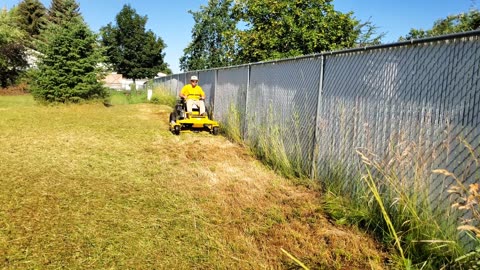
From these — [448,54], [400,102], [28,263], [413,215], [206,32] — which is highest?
[206,32]

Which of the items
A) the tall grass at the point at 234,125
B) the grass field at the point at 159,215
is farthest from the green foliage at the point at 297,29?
the grass field at the point at 159,215

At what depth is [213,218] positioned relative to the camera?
366cm

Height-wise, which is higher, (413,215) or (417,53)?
(417,53)

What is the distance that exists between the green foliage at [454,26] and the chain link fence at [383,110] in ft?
54.3

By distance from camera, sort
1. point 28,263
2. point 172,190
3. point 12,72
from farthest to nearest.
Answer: point 12,72 < point 172,190 < point 28,263

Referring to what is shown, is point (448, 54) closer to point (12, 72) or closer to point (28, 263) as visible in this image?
point (28, 263)

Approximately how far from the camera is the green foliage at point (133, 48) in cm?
5603

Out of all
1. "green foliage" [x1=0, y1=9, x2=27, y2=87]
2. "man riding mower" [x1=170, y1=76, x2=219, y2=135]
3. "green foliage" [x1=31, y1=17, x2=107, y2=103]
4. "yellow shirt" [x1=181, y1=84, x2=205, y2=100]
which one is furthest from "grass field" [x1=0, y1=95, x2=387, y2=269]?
"green foliage" [x1=0, y1=9, x2=27, y2=87]

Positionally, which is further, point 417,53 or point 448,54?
point 417,53

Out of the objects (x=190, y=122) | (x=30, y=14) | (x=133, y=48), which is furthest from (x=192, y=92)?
(x=30, y=14)

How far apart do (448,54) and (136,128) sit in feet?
27.4

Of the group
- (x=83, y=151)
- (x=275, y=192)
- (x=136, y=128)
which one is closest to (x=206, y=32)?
→ (x=136, y=128)

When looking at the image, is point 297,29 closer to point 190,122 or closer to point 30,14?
point 190,122

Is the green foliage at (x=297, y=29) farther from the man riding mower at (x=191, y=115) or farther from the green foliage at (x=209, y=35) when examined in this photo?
the green foliage at (x=209, y=35)
